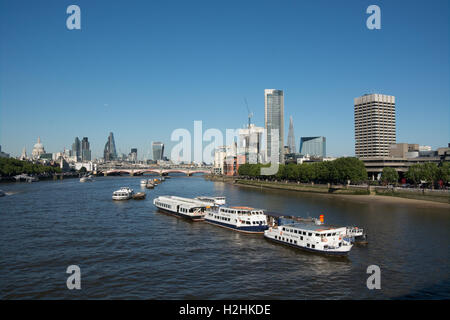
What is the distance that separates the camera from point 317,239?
3575 centimetres

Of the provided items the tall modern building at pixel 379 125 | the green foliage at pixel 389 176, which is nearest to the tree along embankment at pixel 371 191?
the green foliage at pixel 389 176

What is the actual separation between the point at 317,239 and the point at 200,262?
12.3m

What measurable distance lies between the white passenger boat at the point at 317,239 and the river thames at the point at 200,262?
0.96m

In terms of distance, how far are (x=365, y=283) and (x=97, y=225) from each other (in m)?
37.1

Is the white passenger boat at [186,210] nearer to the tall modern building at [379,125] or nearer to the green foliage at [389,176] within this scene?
the green foliage at [389,176]

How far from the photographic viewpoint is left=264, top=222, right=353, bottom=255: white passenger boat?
1385 inches

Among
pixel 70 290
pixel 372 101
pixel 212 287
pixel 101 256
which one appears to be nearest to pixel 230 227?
pixel 101 256

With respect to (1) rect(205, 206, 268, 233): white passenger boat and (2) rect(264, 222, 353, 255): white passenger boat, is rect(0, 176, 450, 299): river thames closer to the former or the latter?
(2) rect(264, 222, 353, 255): white passenger boat

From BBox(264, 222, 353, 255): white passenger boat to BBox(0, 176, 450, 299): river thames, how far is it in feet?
3.14

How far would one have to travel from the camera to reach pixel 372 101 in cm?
19575

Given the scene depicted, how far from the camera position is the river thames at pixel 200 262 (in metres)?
25.7

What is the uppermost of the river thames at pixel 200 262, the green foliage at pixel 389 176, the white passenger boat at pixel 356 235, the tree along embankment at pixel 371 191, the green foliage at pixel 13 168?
the green foliage at pixel 13 168

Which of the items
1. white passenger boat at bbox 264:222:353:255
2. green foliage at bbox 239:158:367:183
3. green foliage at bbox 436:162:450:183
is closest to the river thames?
white passenger boat at bbox 264:222:353:255

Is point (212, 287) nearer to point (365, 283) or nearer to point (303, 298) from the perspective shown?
point (303, 298)
